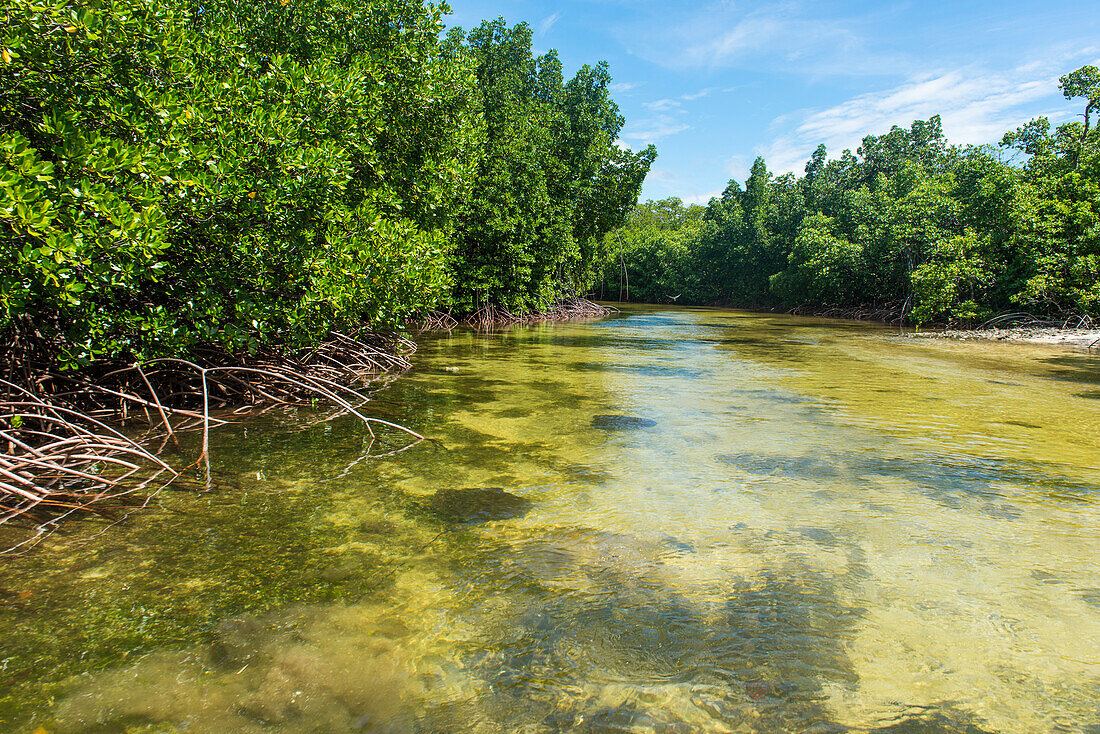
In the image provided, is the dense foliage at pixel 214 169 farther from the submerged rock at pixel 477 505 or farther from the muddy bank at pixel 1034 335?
the muddy bank at pixel 1034 335

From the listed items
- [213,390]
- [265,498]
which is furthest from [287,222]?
[265,498]

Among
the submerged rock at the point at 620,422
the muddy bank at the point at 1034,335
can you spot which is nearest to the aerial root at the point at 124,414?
the submerged rock at the point at 620,422

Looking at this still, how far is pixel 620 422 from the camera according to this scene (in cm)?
734

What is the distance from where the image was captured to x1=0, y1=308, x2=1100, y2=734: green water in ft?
7.94

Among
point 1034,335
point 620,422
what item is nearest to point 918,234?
point 1034,335

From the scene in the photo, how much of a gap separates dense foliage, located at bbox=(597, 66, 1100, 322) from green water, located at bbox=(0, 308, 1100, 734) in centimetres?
1762

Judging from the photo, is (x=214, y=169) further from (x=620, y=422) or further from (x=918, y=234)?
(x=918, y=234)

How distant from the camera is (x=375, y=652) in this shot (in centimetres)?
273

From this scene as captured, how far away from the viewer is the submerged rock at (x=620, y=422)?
7.10 m

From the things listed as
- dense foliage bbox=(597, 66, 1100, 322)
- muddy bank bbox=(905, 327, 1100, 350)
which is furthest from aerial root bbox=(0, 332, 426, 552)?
dense foliage bbox=(597, 66, 1100, 322)

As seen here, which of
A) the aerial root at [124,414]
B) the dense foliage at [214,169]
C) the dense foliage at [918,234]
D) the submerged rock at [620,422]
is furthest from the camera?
the dense foliage at [918,234]

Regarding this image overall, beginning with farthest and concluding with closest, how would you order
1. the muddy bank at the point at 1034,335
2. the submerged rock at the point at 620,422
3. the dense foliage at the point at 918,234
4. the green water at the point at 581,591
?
the dense foliage at the point at 918,234, the muddy bank at the point at 1034,335, the submerged rock at the point at 620,422, the green water at the point at 581,591

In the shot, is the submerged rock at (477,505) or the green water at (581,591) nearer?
the green water at (581,591)

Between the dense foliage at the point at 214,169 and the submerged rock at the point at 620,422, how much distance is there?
3.28 m
